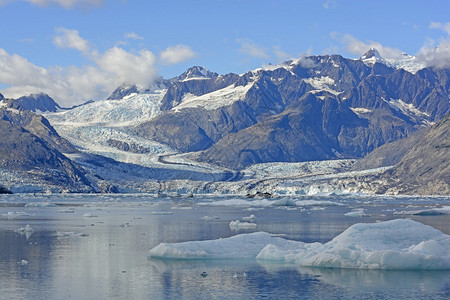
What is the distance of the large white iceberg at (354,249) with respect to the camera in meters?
31.9

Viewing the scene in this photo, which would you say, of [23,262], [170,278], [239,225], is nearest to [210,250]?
[170,278]

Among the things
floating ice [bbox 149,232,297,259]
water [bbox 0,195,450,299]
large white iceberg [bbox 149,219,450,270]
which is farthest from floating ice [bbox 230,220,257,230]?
floating ice [bbox 149,232,297,259]

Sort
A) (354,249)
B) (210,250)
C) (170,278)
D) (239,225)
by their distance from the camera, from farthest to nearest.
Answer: (239,225), (210,250), (354,249), (170,278)

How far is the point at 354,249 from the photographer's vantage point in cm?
3303

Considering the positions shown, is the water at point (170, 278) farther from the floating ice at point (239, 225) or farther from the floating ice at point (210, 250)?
the floating ice at point (239, 225)

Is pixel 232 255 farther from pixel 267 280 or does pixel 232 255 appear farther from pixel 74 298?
pixel 74 298

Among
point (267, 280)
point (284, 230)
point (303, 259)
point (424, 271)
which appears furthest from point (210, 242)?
point (284, 230)

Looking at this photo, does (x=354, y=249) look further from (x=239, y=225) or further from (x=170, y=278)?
(x=239, y=225)

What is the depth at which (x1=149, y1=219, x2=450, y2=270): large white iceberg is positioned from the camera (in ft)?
105

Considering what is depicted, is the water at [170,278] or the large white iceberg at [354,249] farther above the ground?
the large white iceberg at [354,249]

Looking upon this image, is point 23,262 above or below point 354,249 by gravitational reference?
below

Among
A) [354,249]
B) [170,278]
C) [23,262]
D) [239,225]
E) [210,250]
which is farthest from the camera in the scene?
[239,225]

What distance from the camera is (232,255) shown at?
36031 mm

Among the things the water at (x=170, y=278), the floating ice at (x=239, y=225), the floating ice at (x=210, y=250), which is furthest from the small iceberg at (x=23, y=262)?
the floating ice at (x=239, y=225)
